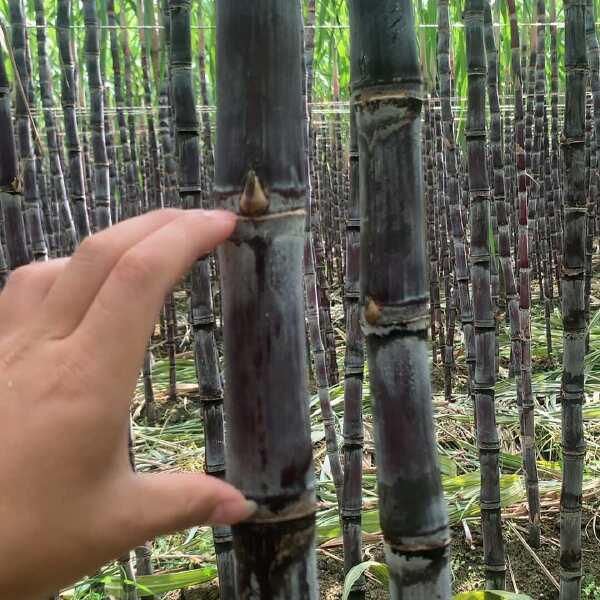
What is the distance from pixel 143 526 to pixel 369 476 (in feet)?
6.89

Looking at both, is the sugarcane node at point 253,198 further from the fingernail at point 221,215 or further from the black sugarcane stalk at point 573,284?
the black sugarcane stalk at point 573,284

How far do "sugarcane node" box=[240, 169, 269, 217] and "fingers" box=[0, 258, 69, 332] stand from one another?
0.14 m

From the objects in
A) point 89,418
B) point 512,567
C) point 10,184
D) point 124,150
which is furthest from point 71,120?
point 124,150

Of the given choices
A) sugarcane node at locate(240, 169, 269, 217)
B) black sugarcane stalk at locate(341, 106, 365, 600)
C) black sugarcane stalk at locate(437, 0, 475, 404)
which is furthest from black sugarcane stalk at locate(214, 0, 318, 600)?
black sugarcane stalk at locate(437, 0, 475, 404)

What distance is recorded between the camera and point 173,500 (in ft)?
1.52

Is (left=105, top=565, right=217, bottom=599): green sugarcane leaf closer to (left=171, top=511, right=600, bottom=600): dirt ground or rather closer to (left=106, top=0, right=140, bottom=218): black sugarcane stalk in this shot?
(left=171, top=511, right=600, bottom=600): dirt ground

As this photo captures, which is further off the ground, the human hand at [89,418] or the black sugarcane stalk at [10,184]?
the black sugarcane stalk at [10,184]

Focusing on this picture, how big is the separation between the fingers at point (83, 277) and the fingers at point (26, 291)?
23 mm

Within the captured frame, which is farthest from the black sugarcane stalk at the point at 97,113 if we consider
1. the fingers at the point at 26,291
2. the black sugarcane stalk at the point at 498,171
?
the fingers at the point at 26,291

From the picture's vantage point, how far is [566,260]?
1184mm

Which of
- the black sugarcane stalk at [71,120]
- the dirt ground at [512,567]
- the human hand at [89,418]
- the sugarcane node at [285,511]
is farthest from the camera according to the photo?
the dirt ground at [512,567]

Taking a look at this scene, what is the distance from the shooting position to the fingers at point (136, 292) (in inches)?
17.6

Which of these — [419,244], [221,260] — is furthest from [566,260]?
[221,260]

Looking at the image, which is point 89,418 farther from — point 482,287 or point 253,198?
point 482,287
